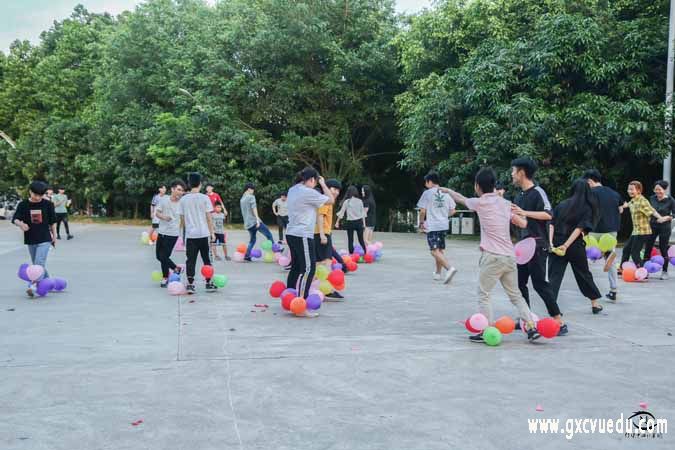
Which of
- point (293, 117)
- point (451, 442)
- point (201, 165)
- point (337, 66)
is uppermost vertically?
point (337, 66)

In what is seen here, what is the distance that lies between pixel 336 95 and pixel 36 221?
22.7 m

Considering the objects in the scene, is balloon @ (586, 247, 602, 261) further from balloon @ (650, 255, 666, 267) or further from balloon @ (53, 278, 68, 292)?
balloon @ (53, 278, 68, 292)

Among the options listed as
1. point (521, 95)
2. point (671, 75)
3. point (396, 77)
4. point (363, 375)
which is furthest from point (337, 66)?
point (363, 375)

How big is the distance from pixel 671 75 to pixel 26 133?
133ft

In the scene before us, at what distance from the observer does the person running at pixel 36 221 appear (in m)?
9.12

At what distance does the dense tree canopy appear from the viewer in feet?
63.6

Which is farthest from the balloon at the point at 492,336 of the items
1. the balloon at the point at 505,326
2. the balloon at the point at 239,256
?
the balloon at the point at 239,256

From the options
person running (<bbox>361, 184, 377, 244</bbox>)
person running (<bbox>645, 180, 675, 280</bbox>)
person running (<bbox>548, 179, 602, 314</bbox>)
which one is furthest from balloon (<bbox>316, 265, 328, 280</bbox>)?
person running (<bbox>645, 180, 675, 280</bbox>)

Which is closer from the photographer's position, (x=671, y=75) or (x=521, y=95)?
(x=671, y=75)

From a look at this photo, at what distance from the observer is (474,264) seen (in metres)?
14.3

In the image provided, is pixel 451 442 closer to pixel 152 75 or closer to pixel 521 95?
pixel 521 95

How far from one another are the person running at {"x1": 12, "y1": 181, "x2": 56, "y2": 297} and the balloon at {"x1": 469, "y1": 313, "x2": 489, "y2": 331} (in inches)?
243

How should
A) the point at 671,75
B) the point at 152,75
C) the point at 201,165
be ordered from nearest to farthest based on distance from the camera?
the point at 671,75 → the point at 201,165 → the point at 152,75

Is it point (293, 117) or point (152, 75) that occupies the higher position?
point (152, 75)
